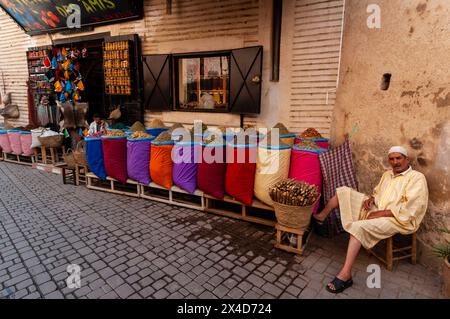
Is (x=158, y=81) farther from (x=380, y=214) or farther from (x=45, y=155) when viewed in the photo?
(x=380, y=214)

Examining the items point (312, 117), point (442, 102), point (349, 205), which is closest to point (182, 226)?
point (349, 205)

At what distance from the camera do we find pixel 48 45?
33.3 feet

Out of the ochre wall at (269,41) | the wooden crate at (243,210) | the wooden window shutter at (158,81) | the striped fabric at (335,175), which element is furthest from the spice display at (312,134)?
the wooden window shutter at (158,81)

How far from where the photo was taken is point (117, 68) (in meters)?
8.27

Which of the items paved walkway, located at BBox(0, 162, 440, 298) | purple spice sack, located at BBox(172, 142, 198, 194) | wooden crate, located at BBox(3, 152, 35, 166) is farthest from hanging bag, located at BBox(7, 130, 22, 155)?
purple spice sack, located at BBox(172, 142, 198, 194)

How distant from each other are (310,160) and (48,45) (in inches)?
402

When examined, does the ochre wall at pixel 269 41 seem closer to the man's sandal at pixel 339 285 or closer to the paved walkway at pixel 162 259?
the paved walkway at pixel 162 259

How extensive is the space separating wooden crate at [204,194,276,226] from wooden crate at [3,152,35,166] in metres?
6.57

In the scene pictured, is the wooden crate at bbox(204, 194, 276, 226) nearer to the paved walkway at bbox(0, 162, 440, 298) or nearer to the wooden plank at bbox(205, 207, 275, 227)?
the wooden plank at bbox(205, 207, 275, 227)

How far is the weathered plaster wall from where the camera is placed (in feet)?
11.0

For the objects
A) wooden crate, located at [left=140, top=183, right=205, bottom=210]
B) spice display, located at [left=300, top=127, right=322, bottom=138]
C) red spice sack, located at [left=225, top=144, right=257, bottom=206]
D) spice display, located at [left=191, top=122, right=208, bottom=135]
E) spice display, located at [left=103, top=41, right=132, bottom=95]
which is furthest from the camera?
spice display, located at [left=103, top=41, right=132, bottom=95]

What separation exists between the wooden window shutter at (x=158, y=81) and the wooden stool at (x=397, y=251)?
5.88m

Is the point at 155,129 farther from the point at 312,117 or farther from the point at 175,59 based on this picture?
the point at 312,117

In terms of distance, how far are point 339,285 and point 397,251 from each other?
111cm
